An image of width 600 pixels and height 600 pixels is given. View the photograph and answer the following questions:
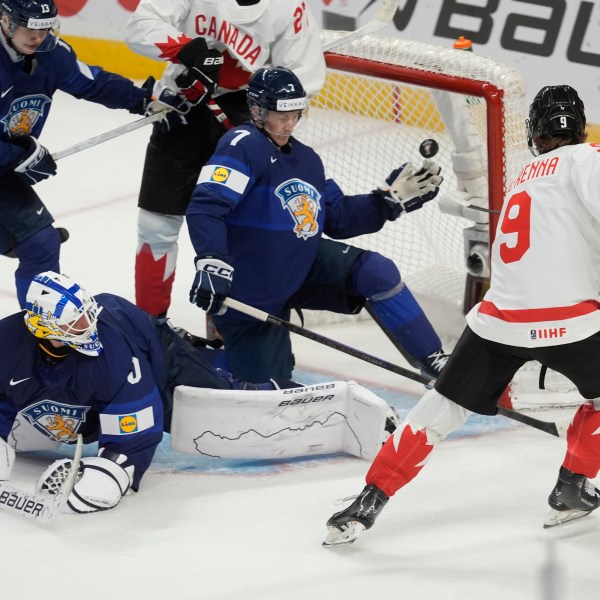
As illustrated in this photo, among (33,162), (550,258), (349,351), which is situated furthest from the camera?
(33,162)

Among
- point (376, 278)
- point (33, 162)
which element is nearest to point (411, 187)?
point (376, 278)

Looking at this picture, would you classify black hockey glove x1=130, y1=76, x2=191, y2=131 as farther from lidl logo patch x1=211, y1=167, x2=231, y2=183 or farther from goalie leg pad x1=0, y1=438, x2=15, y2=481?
goalie leg pad x1=0, y1=438, x2=15, y2=481

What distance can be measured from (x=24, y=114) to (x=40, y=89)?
0.08m

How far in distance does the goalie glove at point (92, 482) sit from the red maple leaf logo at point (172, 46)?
118 cm

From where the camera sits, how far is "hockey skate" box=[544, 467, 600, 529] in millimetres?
2863

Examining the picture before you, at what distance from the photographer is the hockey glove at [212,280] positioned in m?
3.25

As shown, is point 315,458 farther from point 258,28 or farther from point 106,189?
point 106,189

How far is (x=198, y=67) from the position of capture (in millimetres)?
3594

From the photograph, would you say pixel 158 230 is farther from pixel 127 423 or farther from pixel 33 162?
pixel 127 423

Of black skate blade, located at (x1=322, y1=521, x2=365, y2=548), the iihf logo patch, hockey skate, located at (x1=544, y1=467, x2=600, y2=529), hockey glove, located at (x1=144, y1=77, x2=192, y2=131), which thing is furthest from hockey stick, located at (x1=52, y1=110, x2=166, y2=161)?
hockey skate, located at (x1=544, y1=467, x2=600, y2=529)

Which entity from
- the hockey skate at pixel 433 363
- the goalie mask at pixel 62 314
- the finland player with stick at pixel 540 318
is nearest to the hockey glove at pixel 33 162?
the goalie mask at pixel 62 314

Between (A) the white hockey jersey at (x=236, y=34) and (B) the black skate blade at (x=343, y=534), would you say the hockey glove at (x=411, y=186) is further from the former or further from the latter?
(B) the black skate blade at (x=343, y=534)

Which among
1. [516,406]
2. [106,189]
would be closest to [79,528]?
[516,406]

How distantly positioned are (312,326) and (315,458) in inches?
39.7
